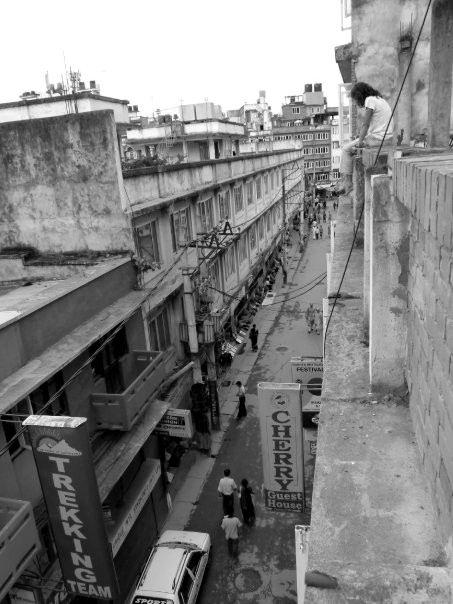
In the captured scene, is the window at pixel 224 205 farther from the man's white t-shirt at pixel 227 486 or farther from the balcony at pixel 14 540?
the balcony at pixel 14 540

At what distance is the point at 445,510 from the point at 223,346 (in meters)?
18.5

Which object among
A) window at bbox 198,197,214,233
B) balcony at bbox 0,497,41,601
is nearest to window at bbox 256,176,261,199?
window at bbox 198,197,214,233

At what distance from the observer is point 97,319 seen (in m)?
10.5

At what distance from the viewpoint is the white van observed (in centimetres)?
956

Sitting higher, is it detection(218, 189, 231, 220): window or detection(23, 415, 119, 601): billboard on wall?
detection(218, 189, 231, 220): window

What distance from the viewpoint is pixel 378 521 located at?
10.9 feet

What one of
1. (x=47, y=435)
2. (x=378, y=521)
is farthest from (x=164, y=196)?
(x=378, y=521)

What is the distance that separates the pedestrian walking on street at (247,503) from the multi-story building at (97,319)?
2.06m

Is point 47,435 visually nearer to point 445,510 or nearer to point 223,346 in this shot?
point 445,510

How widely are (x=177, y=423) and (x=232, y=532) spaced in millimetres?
3026

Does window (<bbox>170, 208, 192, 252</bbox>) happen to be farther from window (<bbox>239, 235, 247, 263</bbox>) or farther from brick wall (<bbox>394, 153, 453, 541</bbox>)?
brick wall (<bbox>394, 153, 453, 541</bbox>)

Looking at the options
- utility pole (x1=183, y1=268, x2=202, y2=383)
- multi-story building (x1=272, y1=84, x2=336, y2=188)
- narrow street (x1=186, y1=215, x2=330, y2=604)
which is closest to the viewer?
narrow street (x1=186, y1=215, x2=330, y2=604)

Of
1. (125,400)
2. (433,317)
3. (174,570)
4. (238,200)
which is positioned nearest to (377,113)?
(433,317)

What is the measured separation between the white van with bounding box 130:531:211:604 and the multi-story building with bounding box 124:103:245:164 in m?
23.2
